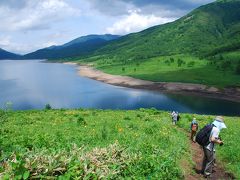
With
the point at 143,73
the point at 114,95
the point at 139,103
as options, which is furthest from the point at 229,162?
the point at 143,73

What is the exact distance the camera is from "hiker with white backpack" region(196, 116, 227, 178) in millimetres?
16453

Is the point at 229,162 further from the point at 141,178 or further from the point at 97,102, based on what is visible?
the point at 97,102

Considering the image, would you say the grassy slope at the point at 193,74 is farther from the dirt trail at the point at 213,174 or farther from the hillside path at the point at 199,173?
the hillside path at the point at 199,173

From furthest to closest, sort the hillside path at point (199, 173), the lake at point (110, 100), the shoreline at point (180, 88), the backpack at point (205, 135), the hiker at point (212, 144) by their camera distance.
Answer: the shoreline at point (180, 88), the lake at point (110, 100), the hillside path at point (199, 173), the backpack at point (205, 135), the hiker at point (212, 144)

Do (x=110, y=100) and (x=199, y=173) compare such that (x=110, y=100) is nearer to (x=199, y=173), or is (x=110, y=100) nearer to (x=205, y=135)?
(x=199, y=173)

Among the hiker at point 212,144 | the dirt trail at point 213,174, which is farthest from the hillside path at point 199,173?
the hiker at point 212,144

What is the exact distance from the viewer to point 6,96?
11938 centimetres

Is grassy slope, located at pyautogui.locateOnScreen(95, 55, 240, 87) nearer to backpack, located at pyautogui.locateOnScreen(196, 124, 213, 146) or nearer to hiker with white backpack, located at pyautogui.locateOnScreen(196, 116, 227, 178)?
hiker with white backpack, located at pyautogui.locateOnScreen(196, 116, 227, 178)

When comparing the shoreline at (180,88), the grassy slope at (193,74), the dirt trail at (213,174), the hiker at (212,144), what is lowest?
the shoreline at (180,88)

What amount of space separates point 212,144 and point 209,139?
32 centimetres

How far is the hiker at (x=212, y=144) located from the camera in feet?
53.9

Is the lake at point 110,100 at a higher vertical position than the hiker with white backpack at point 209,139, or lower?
lower

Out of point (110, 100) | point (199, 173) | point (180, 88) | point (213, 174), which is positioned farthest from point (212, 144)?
point (180, 88)

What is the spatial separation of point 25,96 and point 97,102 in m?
27.2
